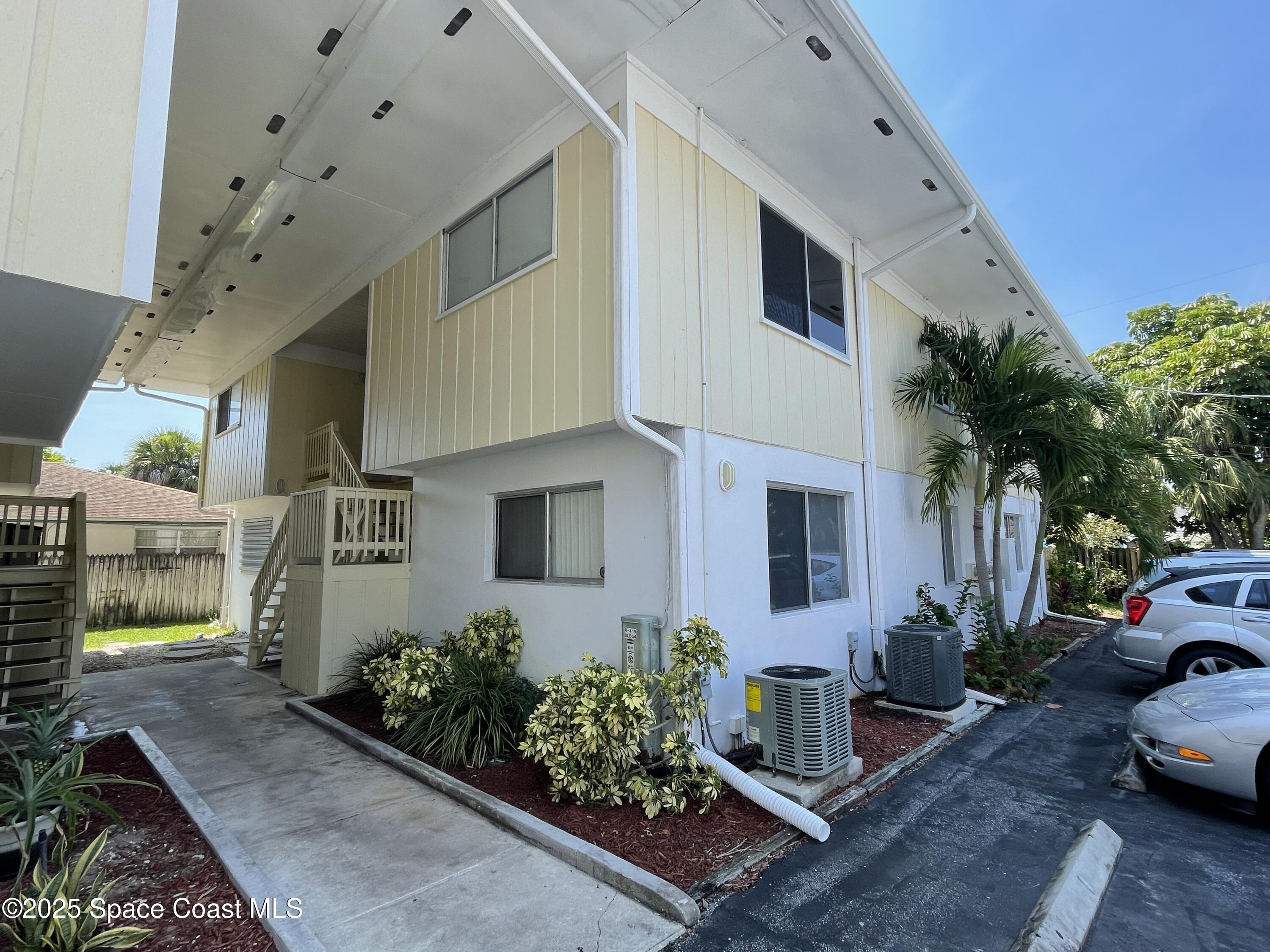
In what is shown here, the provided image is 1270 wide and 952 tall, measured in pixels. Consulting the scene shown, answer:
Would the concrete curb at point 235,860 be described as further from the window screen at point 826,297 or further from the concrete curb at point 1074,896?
the window screen at point 826,297

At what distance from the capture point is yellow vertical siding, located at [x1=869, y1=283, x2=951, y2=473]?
306 inches

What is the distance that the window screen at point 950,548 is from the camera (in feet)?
29.5

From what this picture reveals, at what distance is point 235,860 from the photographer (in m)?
3.33

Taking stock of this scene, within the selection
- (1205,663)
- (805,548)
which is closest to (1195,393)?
(1205,663)

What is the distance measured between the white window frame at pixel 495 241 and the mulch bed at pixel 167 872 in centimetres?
484

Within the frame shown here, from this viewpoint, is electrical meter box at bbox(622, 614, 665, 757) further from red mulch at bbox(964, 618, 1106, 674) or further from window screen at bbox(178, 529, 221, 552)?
window screen at bbox(178, 529, 221, 552)

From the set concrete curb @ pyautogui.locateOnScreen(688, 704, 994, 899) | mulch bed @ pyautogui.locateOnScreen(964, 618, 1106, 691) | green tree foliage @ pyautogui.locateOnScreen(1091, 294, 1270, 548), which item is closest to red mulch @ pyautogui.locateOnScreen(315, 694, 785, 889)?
concrete curb @ pyautogui.locateOnScreen(688, 704, 994, 899)

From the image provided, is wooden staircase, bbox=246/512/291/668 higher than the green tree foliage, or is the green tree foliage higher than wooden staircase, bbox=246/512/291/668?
the green tree foliage

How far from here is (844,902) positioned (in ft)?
9.98

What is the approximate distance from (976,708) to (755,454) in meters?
3.67

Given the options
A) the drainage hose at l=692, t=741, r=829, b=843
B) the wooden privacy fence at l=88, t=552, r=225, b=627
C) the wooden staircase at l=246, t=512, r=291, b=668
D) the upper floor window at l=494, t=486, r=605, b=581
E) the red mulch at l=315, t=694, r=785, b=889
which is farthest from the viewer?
the wooden privacy fence at l=88, t=552, r=225, b=627

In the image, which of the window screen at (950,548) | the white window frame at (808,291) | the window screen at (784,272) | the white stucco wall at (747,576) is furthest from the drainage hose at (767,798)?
the window screen at (950,548)

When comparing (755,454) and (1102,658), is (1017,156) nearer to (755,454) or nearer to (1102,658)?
(1102,658)

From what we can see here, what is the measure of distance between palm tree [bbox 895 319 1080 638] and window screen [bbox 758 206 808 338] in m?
2.48
